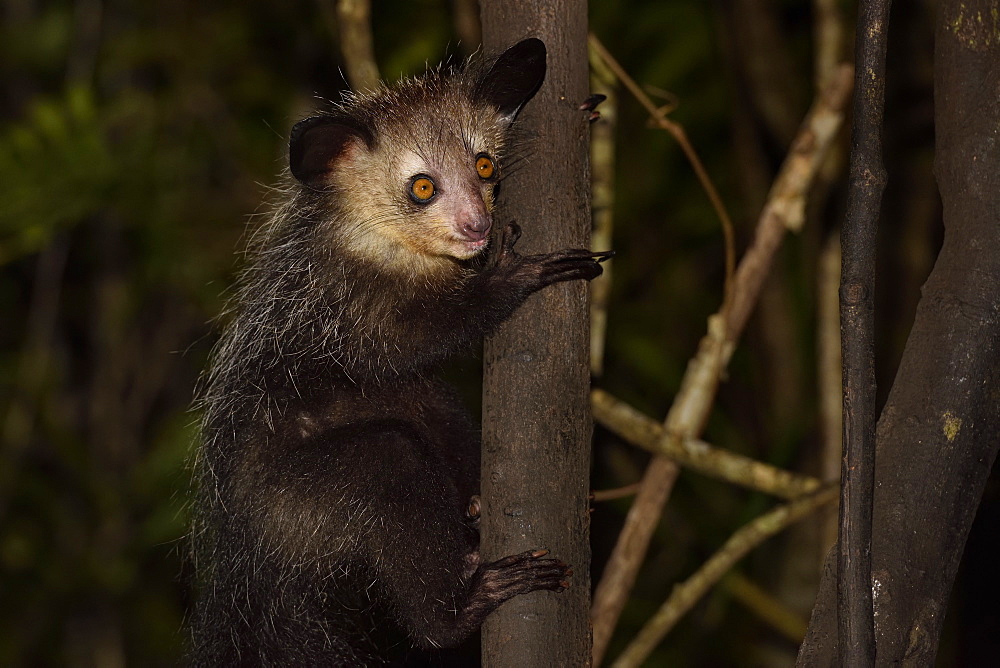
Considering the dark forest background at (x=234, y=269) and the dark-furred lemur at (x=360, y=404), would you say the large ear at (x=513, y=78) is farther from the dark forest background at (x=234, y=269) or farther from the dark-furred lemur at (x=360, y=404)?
the dark forest background at (x=234, y=269)

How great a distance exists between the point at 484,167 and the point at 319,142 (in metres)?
0.45

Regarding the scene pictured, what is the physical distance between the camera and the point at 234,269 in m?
4.72

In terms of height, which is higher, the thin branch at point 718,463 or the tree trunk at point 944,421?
the tree trunk at point 944,421

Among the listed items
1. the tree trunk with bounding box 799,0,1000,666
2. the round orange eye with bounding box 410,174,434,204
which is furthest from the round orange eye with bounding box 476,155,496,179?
the tree trunk with bounding box 799,0,1000,666

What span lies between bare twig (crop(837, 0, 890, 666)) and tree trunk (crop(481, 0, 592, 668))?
0.58 metres

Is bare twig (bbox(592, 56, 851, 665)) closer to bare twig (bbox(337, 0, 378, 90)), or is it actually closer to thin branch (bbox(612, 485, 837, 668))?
thin branch (bbox(612, 485, 837, 668))

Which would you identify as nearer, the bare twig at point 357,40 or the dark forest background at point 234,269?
the bare twig at point 357,40

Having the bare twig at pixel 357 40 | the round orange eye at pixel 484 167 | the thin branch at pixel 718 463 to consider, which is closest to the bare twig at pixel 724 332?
the thin branch at pixel 718 463

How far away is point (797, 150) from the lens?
3330 millimetres

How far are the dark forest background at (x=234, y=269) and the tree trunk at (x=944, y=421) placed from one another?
2446mm

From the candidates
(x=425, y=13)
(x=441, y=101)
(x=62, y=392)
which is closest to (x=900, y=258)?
(x=425, y=13)

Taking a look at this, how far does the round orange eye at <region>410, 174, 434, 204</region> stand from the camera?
2.89 metres

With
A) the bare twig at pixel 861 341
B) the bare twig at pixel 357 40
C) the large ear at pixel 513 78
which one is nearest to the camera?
the bare twig at pixel 861 341

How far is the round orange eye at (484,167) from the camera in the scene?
9.37ft
